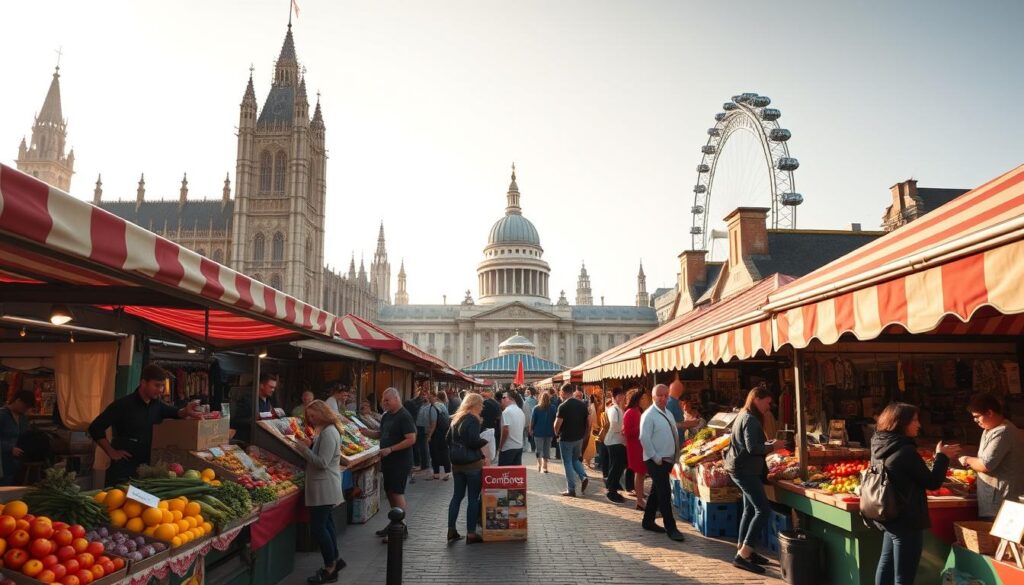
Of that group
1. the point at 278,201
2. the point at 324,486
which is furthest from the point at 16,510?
the point at 278,201

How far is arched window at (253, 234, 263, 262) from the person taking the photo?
268ft

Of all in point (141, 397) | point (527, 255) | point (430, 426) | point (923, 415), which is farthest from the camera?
point (527, 255)

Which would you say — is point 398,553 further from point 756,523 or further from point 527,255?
point 527,255

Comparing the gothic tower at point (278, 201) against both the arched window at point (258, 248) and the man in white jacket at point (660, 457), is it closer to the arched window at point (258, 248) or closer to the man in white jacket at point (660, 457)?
the arched window at point (258, 248)

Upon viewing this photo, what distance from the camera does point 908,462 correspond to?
527cm

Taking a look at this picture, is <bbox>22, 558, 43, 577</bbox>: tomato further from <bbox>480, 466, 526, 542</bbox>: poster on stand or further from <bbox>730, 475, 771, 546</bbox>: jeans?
<bbox>730, 475, 771, 546</bbox>: jeans

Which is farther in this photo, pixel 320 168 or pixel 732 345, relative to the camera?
pixel 320 168

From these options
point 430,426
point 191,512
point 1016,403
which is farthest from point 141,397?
point 1016,403

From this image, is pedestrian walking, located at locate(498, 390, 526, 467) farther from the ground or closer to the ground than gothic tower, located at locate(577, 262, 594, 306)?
closer to the ground

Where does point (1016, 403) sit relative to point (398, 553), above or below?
above

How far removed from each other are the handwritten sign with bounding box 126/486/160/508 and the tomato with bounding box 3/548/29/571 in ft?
3.41

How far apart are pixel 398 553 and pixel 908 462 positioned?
432cm

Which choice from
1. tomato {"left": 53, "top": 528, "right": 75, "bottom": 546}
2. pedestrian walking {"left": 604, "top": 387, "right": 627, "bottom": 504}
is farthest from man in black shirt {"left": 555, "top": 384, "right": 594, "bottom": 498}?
tomato {"left": 53, "top": 528, "right": 75, "bottom": 546}

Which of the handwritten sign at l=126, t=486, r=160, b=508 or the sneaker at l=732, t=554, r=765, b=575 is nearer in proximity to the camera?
the handwritten sign at l=126, t=486, r=160, b=508
